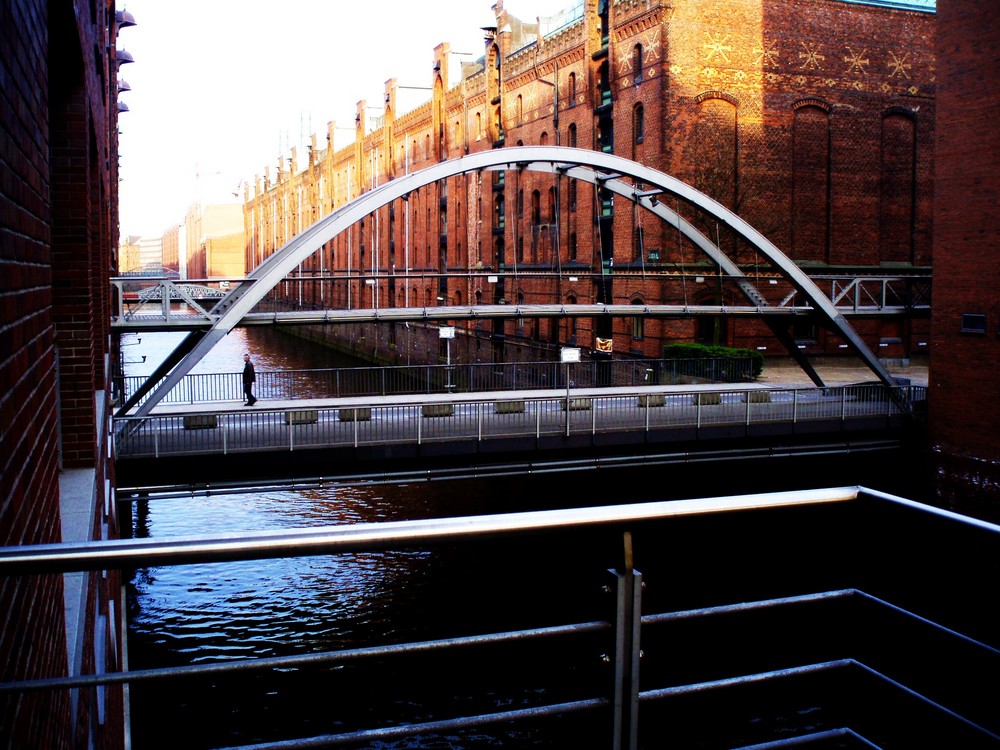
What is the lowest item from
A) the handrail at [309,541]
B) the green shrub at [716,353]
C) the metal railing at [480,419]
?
the metal railing at [480,419]

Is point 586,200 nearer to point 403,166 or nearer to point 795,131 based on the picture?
point 795,131

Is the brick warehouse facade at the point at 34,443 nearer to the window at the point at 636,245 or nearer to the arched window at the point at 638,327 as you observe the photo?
the arched window at the point at 638,327

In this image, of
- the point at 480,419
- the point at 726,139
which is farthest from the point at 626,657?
the point at 726,139

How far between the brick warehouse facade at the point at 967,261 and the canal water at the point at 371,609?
1.99 m

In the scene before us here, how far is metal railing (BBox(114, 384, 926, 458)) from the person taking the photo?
630 inches

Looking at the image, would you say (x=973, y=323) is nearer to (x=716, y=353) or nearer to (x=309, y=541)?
(x=716, y=353)

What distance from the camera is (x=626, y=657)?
7.30ft

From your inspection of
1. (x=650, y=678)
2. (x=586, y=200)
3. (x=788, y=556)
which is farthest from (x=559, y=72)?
(x=650, y=678)

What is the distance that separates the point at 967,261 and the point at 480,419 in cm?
1116

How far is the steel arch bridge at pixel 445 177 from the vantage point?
18.4 m

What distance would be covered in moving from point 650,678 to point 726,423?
22.4ft

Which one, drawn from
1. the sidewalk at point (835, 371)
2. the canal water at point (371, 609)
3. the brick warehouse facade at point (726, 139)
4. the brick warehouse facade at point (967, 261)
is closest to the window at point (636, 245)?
the brick warehouse facade at point (726, 139)

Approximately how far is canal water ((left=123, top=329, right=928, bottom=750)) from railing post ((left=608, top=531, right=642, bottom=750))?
7004mm

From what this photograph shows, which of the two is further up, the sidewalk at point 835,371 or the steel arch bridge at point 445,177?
the steel arch bridge at point 445,177
